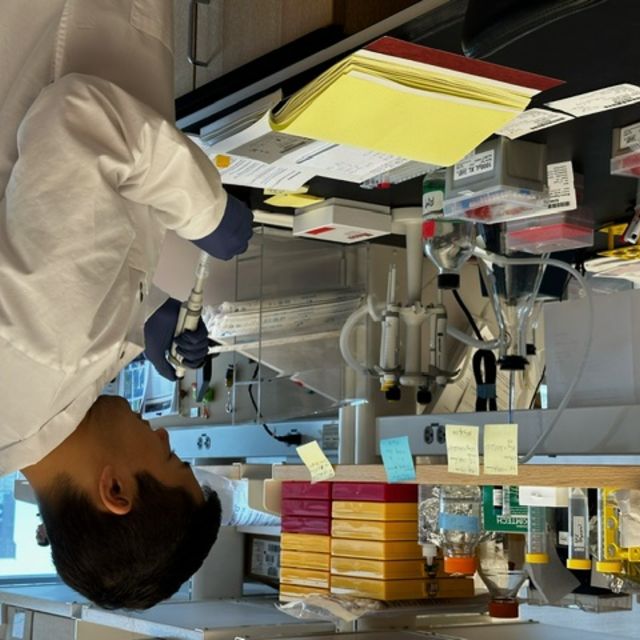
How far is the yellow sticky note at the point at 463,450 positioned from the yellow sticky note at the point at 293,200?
60 cm

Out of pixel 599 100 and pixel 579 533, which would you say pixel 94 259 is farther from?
pixel 579 533

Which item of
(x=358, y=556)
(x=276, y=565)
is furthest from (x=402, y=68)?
(x=276, y=565)

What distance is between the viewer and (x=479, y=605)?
2.22 m

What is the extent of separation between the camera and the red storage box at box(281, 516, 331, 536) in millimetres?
2129

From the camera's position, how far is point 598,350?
6.17 ft

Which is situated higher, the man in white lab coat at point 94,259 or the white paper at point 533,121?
the white paper at point 533,121

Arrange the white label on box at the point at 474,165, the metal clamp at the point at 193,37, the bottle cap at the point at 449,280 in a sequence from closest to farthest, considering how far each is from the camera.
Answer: the white label on box at the point at 474,165, the metal clamp at the point at 193,37, the bottle cap at the point at 449,280

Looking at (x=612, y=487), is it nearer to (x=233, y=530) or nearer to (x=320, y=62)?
(x=320, y=62)

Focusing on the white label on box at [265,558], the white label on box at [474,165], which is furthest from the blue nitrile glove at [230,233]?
the white label on box at [265,558]

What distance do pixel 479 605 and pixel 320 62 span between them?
1210mm

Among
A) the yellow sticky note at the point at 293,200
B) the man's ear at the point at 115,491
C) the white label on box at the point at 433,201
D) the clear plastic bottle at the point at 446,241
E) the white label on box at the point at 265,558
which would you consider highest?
the yellow sticky note at the point at 293,200

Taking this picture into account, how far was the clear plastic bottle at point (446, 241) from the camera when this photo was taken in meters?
1.95

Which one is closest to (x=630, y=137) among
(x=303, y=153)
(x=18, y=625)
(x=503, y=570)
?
(x=303, y=153)

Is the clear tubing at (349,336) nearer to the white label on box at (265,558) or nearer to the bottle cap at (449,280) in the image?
the bottle cap at (449,280)
